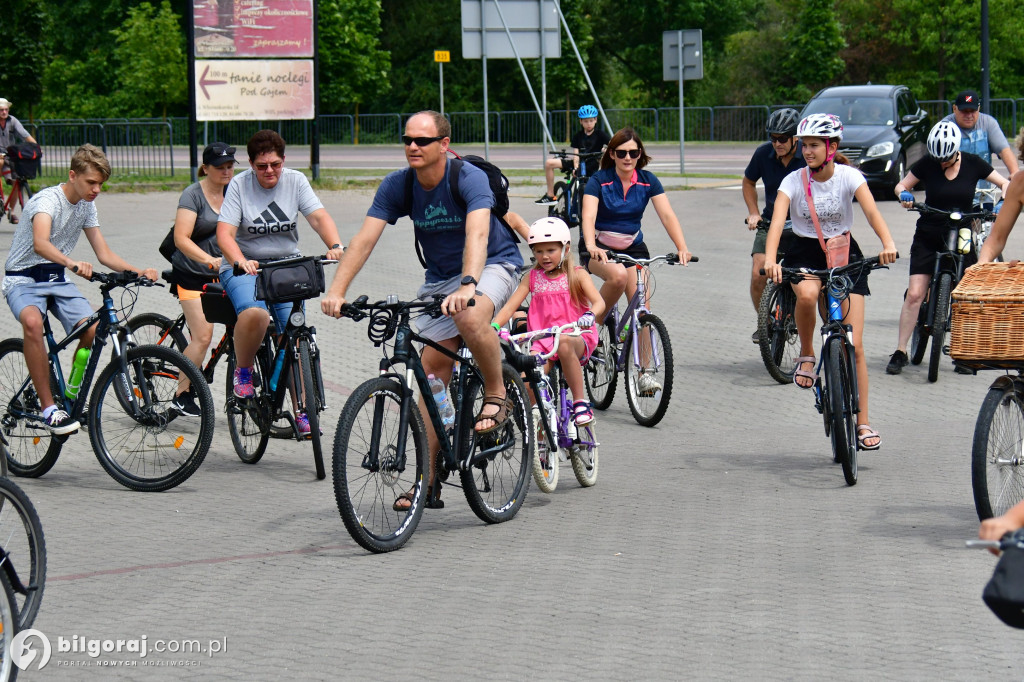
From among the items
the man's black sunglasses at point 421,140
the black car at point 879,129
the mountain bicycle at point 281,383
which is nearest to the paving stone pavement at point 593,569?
the mountain bicycle at point 281,383

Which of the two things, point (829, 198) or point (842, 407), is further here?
point (829, 198)

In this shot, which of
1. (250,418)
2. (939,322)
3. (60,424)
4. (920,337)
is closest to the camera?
(60,424)

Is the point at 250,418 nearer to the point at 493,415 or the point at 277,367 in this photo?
the point at 277,367

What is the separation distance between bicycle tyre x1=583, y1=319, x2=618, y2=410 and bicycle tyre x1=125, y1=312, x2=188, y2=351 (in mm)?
2587

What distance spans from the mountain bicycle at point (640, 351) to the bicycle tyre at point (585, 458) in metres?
1.65

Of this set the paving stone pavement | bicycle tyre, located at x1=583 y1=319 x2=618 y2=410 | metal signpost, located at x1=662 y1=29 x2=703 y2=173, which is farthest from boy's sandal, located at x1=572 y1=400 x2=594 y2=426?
metal signpost, located at x1=662 y1=29 x2=703 y2=173

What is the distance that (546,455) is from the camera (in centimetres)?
733

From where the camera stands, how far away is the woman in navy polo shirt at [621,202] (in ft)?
31.2

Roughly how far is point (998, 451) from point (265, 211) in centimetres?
396

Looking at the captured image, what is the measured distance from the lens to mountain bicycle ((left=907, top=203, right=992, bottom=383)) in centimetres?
1051

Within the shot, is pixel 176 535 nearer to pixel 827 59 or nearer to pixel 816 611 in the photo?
pixel 816 611

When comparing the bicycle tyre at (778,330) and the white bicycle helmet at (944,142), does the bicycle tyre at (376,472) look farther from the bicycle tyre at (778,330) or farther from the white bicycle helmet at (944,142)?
the white bicycle helmet at (944,142)

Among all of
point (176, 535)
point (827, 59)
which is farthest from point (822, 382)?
point (827, 59)

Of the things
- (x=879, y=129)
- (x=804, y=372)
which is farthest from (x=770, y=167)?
(x=879, y=129)
